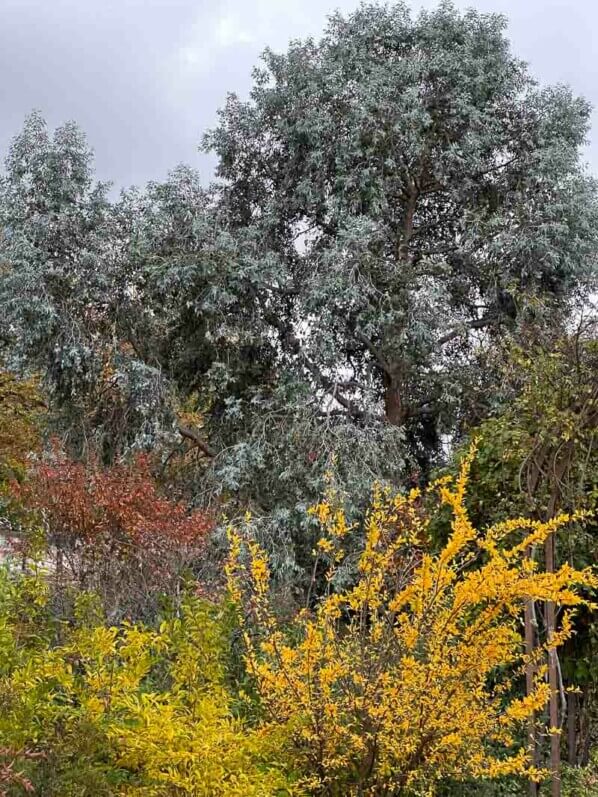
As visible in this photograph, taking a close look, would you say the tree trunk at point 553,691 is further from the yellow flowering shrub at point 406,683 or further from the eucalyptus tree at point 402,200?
the eucalyptus tree at point 402,200

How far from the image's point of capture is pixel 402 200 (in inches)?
380

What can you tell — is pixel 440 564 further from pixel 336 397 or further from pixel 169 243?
pixel 169 243

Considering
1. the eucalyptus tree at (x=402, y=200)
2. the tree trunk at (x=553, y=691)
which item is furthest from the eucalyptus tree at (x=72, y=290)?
the tree trunk at (x=553, y=691)

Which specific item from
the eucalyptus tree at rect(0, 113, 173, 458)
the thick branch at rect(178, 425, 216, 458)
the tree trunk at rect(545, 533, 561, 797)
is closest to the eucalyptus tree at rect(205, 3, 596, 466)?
the thick branch at rect(178, 425, 216, 458)

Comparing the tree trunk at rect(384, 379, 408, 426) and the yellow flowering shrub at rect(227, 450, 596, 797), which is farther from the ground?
the tree trunk at rect(384, 379, 408, 426)

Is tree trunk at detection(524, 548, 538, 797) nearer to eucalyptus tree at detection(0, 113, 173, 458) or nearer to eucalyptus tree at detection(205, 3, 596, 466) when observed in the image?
eucalyptus tree at detection(205, 3, 596, 466)

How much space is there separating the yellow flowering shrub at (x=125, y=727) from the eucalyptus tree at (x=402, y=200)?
5342 mm

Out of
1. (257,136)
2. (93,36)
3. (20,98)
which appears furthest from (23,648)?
(20,98)

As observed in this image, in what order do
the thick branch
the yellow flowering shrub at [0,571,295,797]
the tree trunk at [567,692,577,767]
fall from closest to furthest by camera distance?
the yellow flowering shrub at [0,571,295,797]
the tree trunk at [567,692,577,767]
the thick branch

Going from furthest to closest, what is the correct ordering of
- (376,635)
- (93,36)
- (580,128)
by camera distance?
1. (580,128)
2. (93,36)
3. (376,635)

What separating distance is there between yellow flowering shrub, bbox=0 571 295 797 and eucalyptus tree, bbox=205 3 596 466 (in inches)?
210

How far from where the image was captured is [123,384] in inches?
328

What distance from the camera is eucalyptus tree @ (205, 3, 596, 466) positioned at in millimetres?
8328

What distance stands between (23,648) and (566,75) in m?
9.26
